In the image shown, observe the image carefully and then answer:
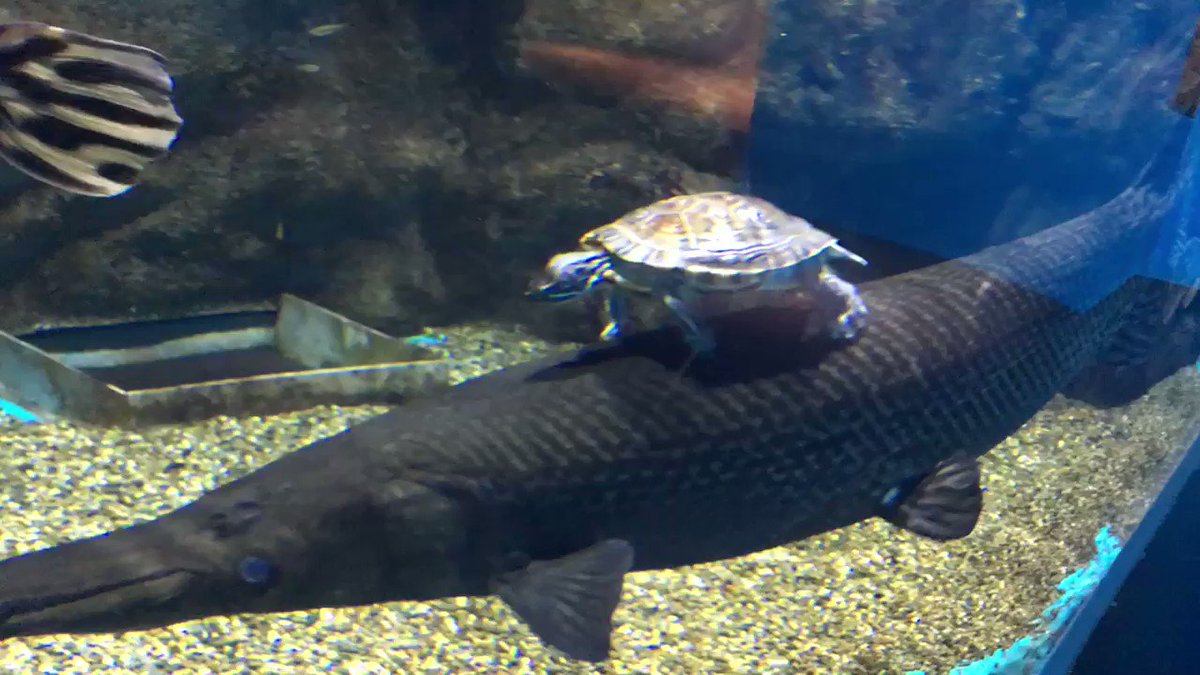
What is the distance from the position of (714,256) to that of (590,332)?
226 cm

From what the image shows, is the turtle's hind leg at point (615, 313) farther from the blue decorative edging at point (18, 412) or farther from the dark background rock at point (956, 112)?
the blue decorative edging at point (18, 412)

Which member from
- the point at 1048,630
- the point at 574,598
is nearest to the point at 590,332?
the point at 574,598

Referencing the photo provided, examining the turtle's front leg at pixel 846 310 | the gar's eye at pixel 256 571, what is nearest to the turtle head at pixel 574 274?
the turtle's front leg at pixel 846 310

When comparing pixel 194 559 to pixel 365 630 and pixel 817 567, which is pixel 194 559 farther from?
pixel 817 567

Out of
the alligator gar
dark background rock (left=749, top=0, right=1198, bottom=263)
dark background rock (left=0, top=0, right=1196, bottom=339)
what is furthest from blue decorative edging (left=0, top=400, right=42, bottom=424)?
dark background rock (left=749, top=0, right=1198, bottom=263)

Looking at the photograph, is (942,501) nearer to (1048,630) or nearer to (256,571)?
(1048,630)

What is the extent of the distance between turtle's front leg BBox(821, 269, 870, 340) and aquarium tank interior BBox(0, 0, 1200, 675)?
19mm

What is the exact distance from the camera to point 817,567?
3373 millimetres

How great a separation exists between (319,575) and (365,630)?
520mm

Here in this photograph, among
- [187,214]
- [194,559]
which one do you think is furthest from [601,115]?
[194,559]

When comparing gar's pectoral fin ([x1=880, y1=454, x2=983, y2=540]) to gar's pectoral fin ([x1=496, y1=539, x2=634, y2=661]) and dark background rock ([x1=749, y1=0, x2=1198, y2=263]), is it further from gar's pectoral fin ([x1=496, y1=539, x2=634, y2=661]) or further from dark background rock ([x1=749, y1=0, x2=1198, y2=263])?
gar's pectoral fin ([x1=496, y1=539, x2=634, y2=661])

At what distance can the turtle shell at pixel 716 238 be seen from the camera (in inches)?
115

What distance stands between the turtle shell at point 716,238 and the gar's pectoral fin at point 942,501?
944 millimetres

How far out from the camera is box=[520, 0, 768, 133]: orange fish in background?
359 cm
